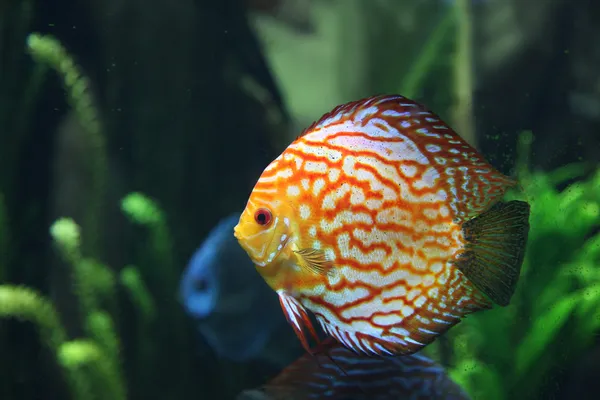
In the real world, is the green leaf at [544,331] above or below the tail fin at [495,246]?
below

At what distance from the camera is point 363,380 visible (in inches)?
50.3

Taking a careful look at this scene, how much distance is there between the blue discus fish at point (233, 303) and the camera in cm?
183

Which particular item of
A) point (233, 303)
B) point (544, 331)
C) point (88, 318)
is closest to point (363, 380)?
point (544, 331)

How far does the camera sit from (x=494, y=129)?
1408 mm

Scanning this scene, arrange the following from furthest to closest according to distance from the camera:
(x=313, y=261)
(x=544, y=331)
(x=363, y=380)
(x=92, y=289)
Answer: (x=92, y=289) < (x=544, y=331) < (x=363, y=380) < (x=313, y=261)

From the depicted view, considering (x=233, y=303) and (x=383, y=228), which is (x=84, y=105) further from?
(x=383, y=228)

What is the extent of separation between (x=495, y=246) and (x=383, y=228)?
0.73 feet

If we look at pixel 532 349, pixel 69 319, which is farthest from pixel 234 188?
pixel 532 349

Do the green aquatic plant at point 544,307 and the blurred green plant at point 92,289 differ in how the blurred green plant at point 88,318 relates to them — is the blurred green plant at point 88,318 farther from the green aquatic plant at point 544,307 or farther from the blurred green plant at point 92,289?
the green aquatic plant at point 544,307

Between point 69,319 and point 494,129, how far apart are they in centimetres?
233

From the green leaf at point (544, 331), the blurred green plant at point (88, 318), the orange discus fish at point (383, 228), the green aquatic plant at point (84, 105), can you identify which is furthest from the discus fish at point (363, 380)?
the green aquatic plant at point (84, 105)

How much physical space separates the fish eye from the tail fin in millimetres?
381

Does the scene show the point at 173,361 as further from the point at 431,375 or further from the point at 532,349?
the point at 532,349

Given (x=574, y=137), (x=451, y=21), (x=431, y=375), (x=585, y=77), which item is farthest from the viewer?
(x=451, y=21)
